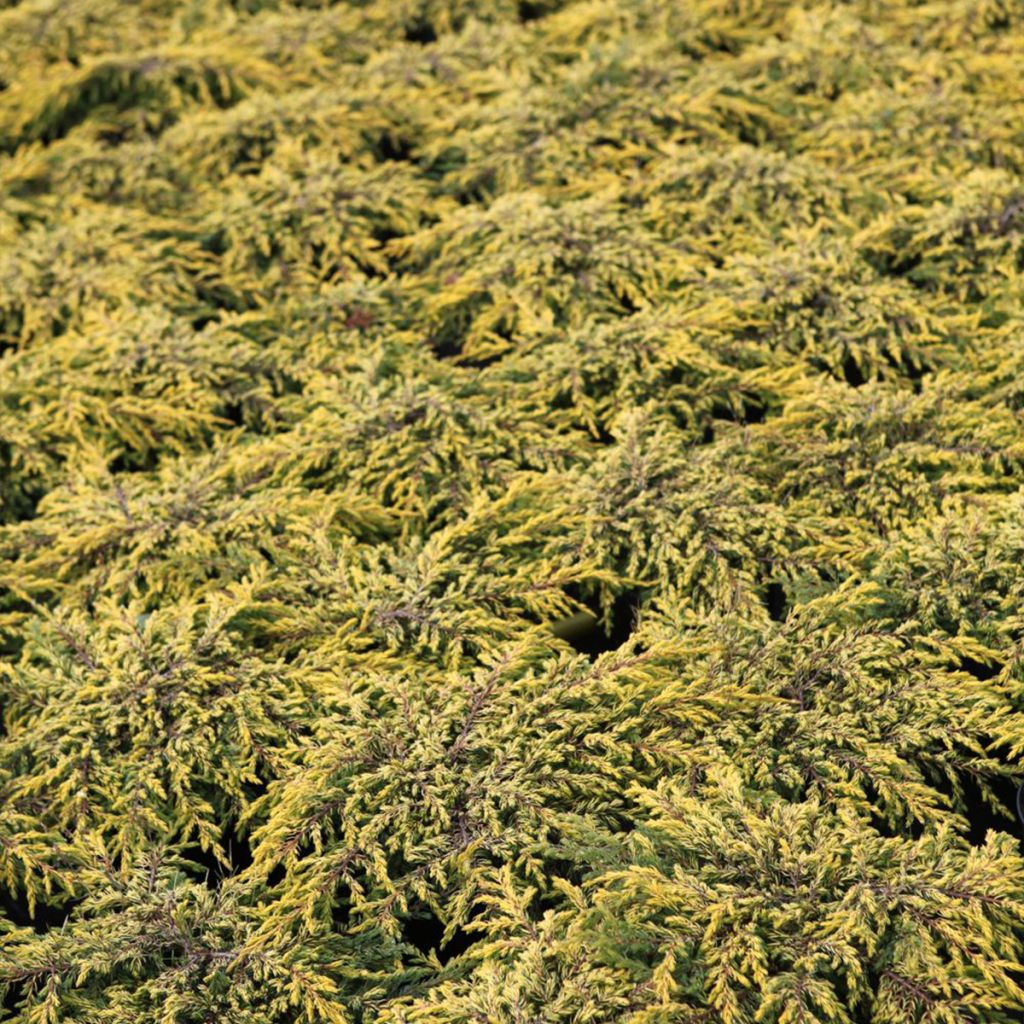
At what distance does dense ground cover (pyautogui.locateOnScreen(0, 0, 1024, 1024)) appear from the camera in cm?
201

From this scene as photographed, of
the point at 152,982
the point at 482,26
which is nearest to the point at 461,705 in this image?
the point at 152,982

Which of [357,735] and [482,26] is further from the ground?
[482,26]

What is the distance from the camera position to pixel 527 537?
2684 millimetres

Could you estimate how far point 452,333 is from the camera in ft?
11.4

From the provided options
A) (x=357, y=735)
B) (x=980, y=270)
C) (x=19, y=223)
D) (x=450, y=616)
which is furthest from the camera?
(x=19, y=223)

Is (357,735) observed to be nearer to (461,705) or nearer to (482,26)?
(461,705)

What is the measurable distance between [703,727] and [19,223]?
2.94m

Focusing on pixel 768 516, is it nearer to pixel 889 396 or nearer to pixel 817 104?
pixel 889 396

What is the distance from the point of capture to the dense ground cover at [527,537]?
6.58ft

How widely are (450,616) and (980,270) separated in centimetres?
179

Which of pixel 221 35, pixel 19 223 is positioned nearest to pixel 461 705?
pixel 19 223

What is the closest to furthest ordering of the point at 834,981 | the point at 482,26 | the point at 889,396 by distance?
1. the point at 834,981
2. the point at 889,396
3. the point at 482,26

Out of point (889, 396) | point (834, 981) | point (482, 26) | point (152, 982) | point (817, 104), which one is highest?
point (482, 26)

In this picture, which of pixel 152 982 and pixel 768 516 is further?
pixel 768 516
